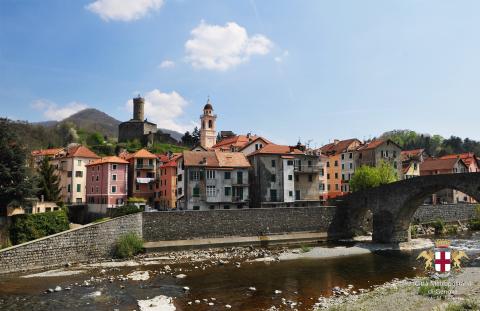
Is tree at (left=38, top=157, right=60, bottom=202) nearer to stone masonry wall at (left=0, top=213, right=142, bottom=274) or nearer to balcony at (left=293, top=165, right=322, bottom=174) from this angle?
stone masonry wall at (left=0, top=213, right=142, bottom=274)

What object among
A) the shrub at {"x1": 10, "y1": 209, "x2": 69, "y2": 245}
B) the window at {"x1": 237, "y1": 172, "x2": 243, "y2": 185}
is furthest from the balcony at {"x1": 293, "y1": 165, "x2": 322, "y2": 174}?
the shrub at {"x1": 10, "y1": 209, "x2": 69, "y2": 245}

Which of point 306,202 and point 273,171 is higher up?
point 273,171

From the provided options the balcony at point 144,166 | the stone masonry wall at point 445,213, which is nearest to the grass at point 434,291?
the stone masonry wall at point 445,213

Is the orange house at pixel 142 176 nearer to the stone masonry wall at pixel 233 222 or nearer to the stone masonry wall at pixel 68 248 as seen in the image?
the stone masonry wall at pixel 233 222

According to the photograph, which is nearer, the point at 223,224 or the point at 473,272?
the point at 473,272

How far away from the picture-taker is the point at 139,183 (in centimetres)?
6262

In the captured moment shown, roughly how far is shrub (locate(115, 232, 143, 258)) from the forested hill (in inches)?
4532

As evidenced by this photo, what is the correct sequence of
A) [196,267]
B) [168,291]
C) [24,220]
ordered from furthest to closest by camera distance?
[24,220] → [196,267] → [168,291]

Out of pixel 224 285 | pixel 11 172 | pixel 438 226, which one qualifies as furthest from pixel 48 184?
pixel 438 226

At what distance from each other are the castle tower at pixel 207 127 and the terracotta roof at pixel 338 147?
80.7 feet

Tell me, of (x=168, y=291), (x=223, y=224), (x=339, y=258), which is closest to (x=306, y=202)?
(x=223, y=224)

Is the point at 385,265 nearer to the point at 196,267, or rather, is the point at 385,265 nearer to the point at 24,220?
the point at 196,267

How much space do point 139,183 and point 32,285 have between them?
35.5 metres

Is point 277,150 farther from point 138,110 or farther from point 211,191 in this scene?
point 138,110
